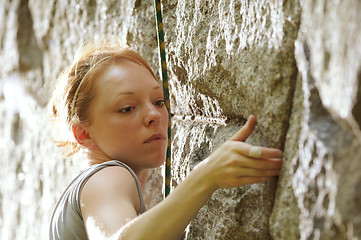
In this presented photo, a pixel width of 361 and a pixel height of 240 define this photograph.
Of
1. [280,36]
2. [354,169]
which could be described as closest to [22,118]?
[280,36]

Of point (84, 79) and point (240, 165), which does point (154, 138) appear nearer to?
point (84, 79)

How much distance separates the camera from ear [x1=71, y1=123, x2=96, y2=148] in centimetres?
87

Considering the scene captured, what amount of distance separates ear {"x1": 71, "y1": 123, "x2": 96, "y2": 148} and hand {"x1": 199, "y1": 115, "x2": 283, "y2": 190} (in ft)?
1.11

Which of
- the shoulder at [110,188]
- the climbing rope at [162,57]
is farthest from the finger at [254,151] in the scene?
the climbing rope at [162,57]

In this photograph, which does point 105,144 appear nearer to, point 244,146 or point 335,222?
point 244,146

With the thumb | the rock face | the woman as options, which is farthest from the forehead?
the thumb

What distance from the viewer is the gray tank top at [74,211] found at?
0.75 meters

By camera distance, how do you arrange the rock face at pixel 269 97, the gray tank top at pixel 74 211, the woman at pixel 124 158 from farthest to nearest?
the gray tank top at pixel 74 211 → the woman at pixel 124 158 → the rock face at pixel 269 97

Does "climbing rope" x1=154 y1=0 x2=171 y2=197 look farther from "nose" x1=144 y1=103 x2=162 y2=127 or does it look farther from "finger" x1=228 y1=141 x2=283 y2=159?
"finger" x1=228 y1=141 x2=283 y2=159

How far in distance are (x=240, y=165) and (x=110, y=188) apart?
8.9 inches

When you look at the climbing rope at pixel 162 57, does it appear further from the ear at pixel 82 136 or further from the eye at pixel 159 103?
the ear at pixel 82 136

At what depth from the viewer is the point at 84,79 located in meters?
0.85

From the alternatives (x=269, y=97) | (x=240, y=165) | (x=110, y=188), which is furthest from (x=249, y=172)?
(x=110, y=188)

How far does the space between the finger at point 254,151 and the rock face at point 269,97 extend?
0.02 m
